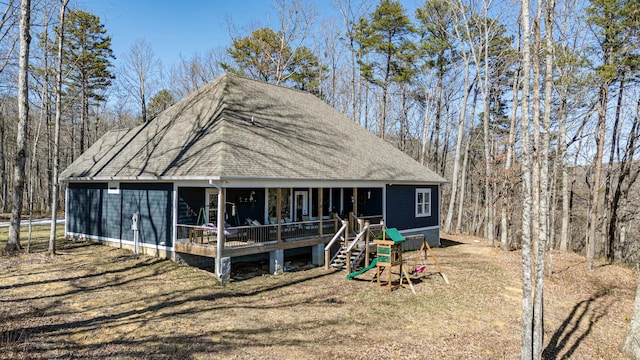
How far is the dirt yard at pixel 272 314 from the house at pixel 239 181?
1320mm

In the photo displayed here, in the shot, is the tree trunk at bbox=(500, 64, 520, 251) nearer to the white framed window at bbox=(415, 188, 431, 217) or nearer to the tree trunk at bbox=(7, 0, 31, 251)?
the white framed window at bbox=(415, 188, 431, 217)

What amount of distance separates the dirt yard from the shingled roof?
3304 millimetres

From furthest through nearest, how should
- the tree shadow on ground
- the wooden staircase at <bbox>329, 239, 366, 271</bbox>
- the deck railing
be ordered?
1. the wooden staircase at <bbox>329, 239, 366, 271</bbox>
2. the deck railing
3. the tree shadow on ground

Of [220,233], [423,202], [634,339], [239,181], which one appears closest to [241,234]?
[220,233]

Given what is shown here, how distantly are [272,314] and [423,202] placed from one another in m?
12.7

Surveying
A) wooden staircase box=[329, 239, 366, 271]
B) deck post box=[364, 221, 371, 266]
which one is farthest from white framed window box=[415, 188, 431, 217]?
wooden staircase box=[329, 239, 366, 271]

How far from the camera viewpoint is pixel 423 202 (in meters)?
19.9

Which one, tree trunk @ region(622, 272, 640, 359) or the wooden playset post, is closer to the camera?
tree trunk @ region(622, 272, 640, 359)

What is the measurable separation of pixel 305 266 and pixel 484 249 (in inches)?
419

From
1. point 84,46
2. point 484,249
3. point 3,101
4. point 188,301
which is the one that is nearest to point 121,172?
point 188,301

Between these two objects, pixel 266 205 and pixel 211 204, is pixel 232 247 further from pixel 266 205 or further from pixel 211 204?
pixel 266 205

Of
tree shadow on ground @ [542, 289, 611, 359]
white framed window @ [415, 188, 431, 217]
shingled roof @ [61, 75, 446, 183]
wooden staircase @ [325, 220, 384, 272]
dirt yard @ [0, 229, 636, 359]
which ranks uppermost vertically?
shingled roof @ [61, 75, 446, 183]

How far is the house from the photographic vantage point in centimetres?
1240

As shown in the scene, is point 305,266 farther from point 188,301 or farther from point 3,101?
point 3,101
